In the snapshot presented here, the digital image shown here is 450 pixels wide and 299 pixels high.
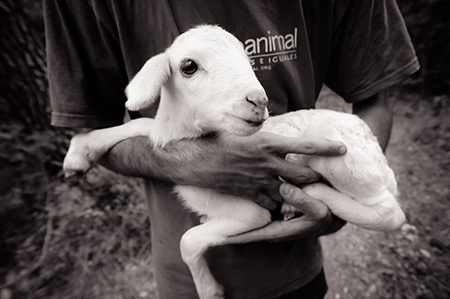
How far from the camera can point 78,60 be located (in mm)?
1564

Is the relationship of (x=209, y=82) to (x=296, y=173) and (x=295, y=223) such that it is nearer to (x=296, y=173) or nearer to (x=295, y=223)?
(x=296, y=173)

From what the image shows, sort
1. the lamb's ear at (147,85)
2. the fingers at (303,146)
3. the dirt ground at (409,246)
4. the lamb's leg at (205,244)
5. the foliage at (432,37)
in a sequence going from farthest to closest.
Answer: the foliage at (432,37), the dirt ground at (409,246), the lamb's leg at (205,244), the fingers at (303,146), the lamb's ear at (147,85)

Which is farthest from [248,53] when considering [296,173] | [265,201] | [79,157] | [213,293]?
[213,293]

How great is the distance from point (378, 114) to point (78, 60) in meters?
1.72

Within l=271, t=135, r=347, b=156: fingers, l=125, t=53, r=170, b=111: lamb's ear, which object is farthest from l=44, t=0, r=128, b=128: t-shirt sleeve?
l=271, t=135, r=347, b=156: fingers

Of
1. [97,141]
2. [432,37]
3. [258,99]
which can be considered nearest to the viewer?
[258,99]

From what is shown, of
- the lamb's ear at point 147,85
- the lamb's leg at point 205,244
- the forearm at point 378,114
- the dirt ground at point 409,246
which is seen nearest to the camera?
the lamb's ear at point 147,85

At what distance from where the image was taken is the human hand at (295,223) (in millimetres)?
1525

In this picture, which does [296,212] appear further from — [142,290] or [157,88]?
[142,290]

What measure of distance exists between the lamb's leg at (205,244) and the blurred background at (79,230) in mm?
2745

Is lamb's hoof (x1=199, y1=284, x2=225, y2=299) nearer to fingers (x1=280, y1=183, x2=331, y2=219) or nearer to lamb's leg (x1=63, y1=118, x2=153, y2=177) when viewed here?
fingers (x1=280, y1=183, x2=331, y2=219)

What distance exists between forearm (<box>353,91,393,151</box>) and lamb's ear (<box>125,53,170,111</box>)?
1271 mm

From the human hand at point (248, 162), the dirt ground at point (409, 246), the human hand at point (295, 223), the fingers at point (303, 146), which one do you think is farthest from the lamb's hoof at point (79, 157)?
the dirt ground at point (409, 246)

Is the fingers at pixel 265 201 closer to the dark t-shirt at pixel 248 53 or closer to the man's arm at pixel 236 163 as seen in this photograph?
the man's arm at pixel 236 163
